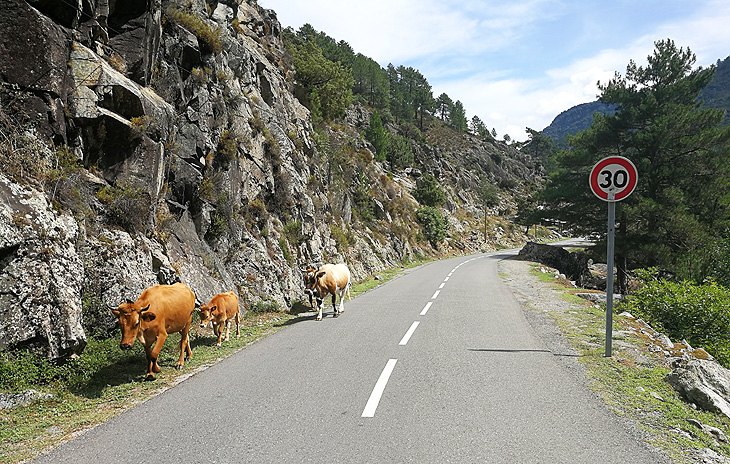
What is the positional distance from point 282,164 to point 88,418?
1603 cm

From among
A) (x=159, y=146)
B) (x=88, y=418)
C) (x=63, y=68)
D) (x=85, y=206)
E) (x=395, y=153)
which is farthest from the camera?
(x=395, y=153)

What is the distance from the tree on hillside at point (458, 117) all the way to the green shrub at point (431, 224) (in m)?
79.2

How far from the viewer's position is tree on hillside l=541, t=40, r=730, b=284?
25.3 meters

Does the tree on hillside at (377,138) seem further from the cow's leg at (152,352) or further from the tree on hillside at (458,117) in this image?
the tree on hillside at (458,117)

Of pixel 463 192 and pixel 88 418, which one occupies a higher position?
pixel 463 192

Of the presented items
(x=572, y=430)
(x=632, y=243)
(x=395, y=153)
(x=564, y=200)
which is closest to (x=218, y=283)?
(x=572, y=430)

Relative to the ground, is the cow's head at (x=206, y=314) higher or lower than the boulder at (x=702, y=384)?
higher

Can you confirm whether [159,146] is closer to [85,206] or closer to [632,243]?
[85,206]

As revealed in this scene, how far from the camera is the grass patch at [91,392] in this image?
4.45 metres

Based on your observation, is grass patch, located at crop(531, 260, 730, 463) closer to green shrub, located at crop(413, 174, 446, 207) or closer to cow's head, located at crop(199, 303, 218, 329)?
cow's head, located at crop(199, 303, 218, 329)

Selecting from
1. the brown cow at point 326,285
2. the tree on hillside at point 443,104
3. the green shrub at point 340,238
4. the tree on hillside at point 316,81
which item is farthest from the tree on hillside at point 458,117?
the brown cow at point 326,285

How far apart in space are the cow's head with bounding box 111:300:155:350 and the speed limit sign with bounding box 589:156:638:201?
823 cm

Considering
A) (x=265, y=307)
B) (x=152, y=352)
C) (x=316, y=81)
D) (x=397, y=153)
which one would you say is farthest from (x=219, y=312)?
(x=397, y=153)

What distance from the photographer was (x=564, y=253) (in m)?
36.8
